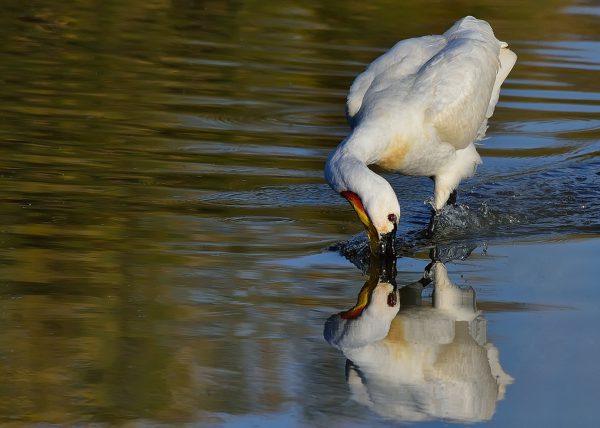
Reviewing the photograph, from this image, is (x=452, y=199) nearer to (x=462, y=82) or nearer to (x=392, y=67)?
(x=462, y=82)

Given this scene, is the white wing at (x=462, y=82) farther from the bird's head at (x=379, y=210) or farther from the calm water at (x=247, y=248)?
the bird's head at (x=379, y=210)

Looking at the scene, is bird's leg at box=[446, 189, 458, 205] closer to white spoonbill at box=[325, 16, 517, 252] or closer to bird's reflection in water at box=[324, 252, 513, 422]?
white spoonbill at box=[325, 16, 517, 252]

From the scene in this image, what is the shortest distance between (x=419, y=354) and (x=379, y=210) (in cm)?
148

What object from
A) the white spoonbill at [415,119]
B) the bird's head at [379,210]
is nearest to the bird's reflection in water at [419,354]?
the bird's head at [379,210]

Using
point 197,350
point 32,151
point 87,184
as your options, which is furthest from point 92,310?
point 32,151

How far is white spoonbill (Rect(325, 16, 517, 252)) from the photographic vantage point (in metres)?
8.44

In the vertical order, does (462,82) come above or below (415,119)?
above

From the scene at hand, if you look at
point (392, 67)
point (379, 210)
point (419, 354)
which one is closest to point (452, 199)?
point (392, 67)

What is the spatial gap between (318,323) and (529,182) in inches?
188

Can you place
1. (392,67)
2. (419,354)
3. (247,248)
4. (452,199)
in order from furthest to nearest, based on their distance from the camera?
(452,199)
(392,67)
(247,248)
(419,354)

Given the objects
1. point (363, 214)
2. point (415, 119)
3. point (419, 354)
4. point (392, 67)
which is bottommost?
point (419, 354)

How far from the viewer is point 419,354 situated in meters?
7.00

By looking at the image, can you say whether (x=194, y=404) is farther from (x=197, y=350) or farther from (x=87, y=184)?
(x=87, y=184)

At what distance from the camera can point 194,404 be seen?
6156 millimetres
